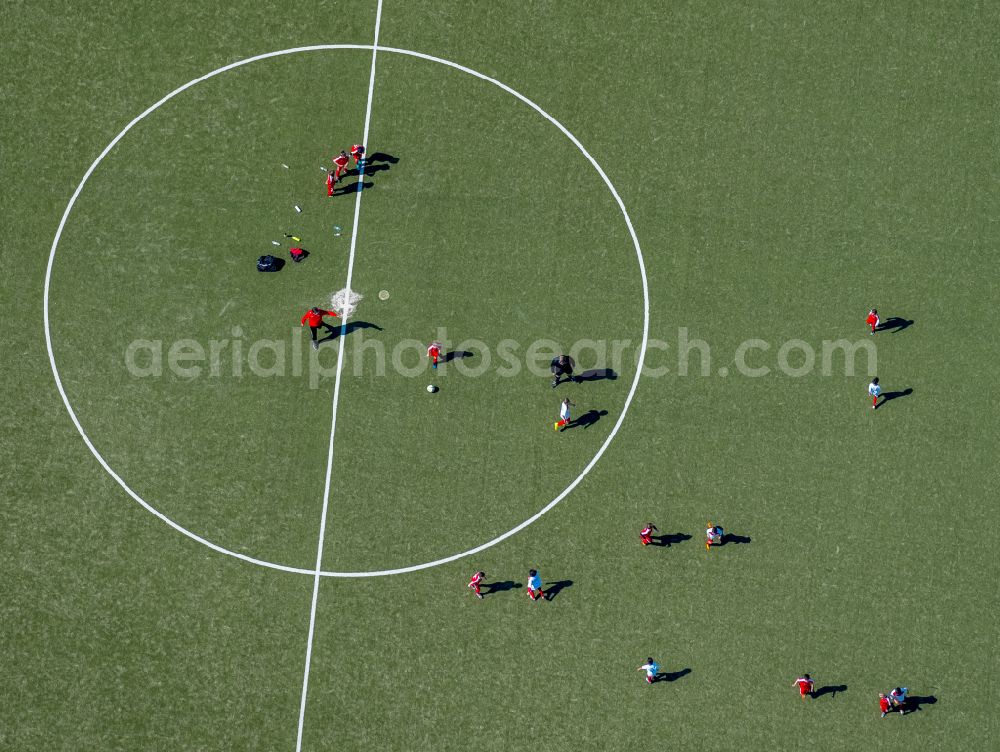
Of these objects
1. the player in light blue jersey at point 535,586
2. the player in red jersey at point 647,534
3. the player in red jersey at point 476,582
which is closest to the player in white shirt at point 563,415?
the player in red jersey at point 647,534

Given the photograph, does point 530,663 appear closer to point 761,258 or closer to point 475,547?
point 475,547

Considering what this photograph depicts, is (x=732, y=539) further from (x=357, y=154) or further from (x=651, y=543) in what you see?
(x=357, y=154)

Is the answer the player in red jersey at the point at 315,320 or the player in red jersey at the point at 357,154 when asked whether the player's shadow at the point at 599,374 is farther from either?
the player in red jersey at the point at 357,154

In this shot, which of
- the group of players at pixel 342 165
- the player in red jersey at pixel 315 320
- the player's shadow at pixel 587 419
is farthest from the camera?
the group of players at pixel 342 165

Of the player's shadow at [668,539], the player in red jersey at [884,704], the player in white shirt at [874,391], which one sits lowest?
the player in red jersey at [884,704]

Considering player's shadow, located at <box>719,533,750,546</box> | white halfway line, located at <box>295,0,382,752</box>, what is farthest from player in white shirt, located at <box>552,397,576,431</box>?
white halfway line, located at <box>295,0,382,752</box>

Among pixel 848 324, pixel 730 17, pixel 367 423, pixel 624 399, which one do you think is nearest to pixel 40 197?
pixel 367 423
